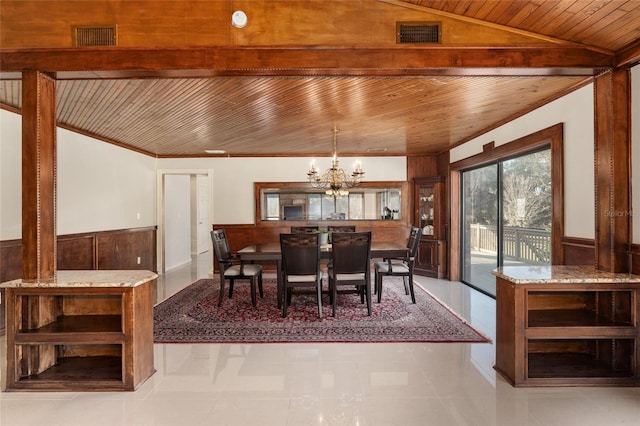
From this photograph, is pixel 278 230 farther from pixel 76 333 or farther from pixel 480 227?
pixel 76 333

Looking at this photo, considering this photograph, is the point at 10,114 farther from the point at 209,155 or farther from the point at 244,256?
the point at 209,155

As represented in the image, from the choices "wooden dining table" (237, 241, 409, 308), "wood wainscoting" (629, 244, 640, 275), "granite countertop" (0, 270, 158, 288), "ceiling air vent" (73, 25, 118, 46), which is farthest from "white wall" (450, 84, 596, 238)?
"ceiling air vent" (73, 25, 118, 46)

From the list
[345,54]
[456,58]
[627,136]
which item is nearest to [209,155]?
[345,54]

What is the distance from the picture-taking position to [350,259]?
3881 millimetres

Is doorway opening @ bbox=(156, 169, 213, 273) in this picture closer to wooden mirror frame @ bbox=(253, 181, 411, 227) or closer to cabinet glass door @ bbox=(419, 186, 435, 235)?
wooden mirror frame @ bbox=(253, 181, 411, 227)

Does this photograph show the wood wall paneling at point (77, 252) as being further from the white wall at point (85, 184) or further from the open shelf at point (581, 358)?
the open shelf at point (581, 358)

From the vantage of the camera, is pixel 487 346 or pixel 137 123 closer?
pixel 487 346

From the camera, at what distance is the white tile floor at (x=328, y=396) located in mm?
2057

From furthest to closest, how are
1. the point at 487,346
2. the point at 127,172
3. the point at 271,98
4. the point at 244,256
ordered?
the point at 127,172 < the point at 244,256 < the point at 271,98 < the point at 487,346

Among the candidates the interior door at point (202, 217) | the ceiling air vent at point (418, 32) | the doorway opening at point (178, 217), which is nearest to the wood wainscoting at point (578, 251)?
the ceiling air vent at point (418, 32)

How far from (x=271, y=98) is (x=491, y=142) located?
304 centimetres

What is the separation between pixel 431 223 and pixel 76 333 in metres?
5.55

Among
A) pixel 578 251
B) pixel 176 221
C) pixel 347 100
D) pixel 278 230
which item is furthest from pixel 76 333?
pixel 176 221

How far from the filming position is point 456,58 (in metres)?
2.53
